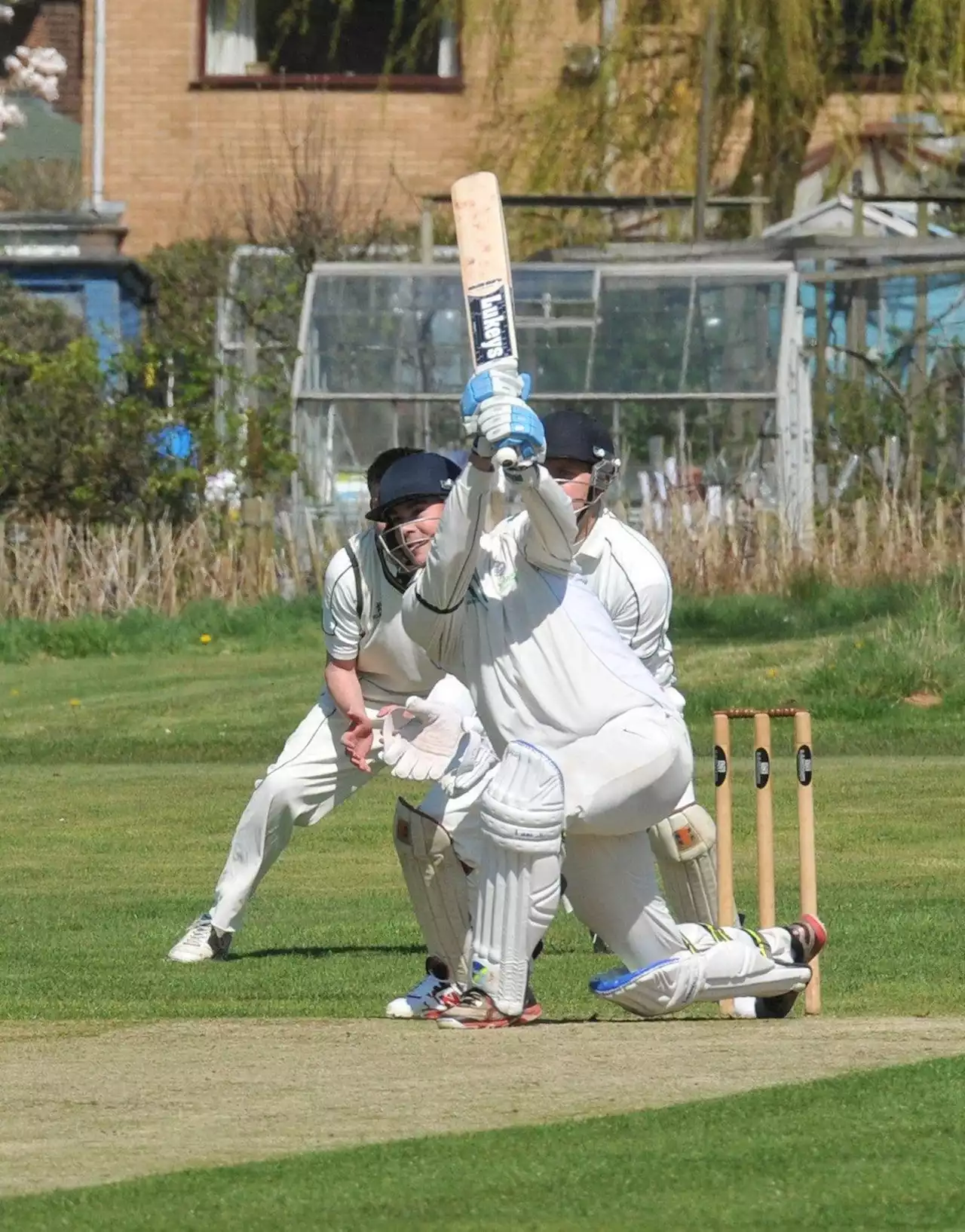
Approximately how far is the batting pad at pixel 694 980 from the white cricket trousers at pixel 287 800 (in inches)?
89.5

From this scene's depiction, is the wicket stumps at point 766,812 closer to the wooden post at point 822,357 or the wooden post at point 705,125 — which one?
the wooden post at point 822,357

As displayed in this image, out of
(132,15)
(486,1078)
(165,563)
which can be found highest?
(132,15)

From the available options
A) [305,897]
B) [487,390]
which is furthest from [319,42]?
[487,390]

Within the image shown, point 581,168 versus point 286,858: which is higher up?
point 581,168

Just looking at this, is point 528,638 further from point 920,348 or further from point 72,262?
point 72,262

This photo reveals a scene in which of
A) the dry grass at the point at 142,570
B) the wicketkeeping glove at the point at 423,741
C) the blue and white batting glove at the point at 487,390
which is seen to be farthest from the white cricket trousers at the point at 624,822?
the dry grass at the point at 142,570

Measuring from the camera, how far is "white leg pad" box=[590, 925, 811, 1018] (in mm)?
7434

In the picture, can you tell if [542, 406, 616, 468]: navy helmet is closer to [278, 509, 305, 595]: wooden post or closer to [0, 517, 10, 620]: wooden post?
[278, 509, 305, 595]: wooden post

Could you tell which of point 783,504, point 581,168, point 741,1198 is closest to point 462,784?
point 741,1198

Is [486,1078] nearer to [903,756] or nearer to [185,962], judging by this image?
[185,962]

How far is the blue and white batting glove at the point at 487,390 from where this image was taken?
702 cm

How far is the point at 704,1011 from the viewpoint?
8.41 m

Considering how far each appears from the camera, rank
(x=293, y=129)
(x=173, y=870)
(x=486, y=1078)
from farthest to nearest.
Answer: (x=293, y=129) < (x=173, y=870) < (x=486, y=1078)

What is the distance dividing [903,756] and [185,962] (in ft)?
27.6
